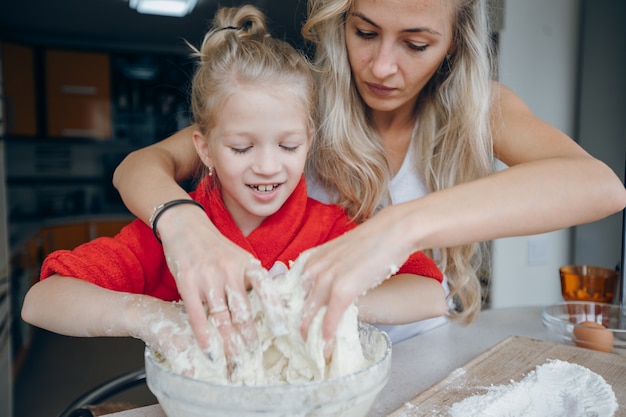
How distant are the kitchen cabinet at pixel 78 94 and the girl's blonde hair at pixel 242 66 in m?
4.19

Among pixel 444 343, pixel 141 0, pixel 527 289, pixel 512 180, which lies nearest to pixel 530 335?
pixel 444 343

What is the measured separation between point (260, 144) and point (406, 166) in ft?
1.85

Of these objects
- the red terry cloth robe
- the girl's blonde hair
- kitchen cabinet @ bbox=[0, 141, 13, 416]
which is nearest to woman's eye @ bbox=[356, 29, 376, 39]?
the girl's blonde hair

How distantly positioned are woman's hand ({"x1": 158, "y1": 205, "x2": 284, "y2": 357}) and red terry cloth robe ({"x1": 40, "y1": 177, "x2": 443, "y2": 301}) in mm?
292

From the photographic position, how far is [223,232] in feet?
3.96

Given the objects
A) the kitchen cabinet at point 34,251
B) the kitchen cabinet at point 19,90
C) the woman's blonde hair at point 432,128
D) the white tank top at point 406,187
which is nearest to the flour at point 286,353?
the woman's blonde hair at point 432,128

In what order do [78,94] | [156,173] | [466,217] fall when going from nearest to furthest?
[466,217]
[156,173]
[78,94]

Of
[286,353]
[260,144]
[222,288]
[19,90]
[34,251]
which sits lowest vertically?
[34,251]

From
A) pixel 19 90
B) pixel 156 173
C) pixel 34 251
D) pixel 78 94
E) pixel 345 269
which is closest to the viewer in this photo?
pixel 345 269

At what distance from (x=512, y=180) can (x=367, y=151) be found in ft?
1.73

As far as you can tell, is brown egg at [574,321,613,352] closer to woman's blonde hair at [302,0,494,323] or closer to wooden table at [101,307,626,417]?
wooden table at [101,307,626,417]

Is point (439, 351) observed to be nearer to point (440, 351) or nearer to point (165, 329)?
point (440, 351)

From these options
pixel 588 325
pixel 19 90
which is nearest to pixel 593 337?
pixel 588 325

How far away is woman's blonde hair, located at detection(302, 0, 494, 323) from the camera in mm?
1350
